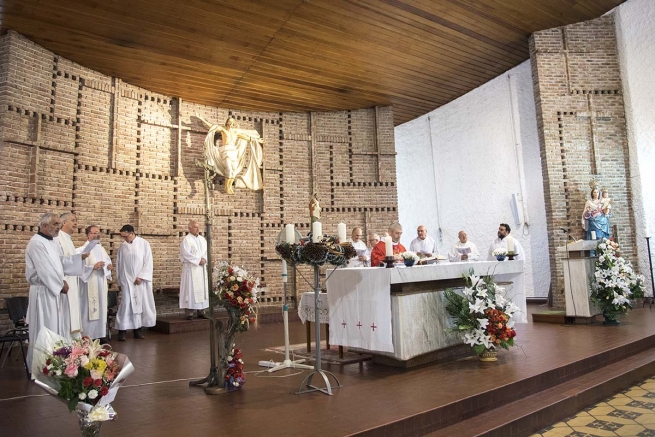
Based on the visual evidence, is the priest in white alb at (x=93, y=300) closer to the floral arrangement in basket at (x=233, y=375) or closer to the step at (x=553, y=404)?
the floral arrangement in basket at (x=233, y=375)

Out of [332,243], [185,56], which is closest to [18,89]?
[185,56]

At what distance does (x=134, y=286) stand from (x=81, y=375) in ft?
21.7

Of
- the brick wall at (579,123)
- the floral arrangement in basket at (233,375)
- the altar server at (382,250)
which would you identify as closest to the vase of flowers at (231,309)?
the floral arrangement in basket at (233,375)

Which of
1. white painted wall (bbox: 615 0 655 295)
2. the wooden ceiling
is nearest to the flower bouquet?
the wooden ceiling

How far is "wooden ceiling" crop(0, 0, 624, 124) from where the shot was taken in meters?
8.43

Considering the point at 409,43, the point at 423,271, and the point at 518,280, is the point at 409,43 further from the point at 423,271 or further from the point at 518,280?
the point at 423,271

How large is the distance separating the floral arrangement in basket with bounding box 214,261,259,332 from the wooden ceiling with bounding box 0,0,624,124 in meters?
5.44

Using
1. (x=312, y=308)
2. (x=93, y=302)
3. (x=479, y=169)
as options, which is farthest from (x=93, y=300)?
(x=479, y=169)

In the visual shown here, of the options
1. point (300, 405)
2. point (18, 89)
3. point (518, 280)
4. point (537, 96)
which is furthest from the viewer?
point (537, 96)

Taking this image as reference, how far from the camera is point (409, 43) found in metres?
10.4

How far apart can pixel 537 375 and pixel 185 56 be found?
8.53m

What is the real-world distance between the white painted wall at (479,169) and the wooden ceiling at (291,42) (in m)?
1.20

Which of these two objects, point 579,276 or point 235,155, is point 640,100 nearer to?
point 579,276

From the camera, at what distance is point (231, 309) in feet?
15.5
